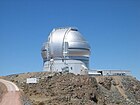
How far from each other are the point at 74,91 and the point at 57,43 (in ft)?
81.9

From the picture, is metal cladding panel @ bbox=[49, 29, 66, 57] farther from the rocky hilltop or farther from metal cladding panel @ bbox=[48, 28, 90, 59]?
the rocky hilltop

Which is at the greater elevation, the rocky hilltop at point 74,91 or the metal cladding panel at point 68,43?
the metal cladding panel at point 68,43

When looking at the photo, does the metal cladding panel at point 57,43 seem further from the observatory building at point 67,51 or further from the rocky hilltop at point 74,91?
the rocky hilltop at point 74,91

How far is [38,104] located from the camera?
1542 inches

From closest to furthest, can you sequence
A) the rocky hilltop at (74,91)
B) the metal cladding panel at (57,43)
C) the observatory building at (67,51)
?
the rocky hilltop at (74,91) < the observatory building at (67,51) < the metal cladding panel at (57,43)

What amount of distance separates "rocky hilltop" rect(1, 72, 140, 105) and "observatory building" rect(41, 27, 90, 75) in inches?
307

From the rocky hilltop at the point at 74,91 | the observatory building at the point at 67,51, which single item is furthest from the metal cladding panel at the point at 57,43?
the rocky hilltop at the point at 74,91

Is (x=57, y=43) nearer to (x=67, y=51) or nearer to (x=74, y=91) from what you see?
(x=67, y=51)

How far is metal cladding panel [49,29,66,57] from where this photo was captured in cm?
7369

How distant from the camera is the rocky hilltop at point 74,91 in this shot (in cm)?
4494

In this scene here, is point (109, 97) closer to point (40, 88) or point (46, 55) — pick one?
point (40, 88)

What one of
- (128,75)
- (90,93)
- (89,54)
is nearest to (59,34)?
(89,54)

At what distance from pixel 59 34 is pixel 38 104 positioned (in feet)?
122

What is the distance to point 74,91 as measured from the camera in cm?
5072
